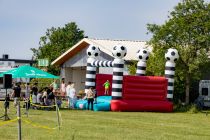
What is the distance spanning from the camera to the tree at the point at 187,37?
109 ft

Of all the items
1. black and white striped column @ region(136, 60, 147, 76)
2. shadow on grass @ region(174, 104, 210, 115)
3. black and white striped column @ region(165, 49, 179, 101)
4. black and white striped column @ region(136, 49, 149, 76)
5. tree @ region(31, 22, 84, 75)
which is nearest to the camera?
shadow on grass @ region(174, 104, 210, 115)

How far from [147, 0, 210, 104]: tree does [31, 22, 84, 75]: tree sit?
97.9ft

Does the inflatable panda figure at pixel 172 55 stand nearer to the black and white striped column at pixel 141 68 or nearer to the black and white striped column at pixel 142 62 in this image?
the black and white striped column at pixel 142 62

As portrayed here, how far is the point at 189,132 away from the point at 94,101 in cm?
1280

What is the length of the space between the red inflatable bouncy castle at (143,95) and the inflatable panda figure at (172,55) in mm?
1217

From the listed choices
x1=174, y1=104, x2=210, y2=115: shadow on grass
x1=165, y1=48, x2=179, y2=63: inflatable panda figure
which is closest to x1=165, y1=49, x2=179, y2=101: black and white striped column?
x1=165, y1=48, x2=179, y2=63: inflatable panda figure

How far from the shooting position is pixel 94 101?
30844mm

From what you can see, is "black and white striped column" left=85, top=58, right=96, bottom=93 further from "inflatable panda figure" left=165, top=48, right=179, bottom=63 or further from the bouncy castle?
"inflatable panda figure" left=165, top=48, right=179, bottom=63

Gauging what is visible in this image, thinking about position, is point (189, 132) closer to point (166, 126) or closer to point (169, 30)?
point (166, 126)

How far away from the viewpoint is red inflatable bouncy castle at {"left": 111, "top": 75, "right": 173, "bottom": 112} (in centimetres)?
3042

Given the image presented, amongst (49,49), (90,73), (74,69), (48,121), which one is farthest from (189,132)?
(49,49)

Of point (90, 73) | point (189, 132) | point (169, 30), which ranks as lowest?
point (189, 132)

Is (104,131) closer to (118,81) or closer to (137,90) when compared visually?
(118,81)

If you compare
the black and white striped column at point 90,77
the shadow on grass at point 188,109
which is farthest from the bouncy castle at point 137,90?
the shadow on grass at point 188,109
